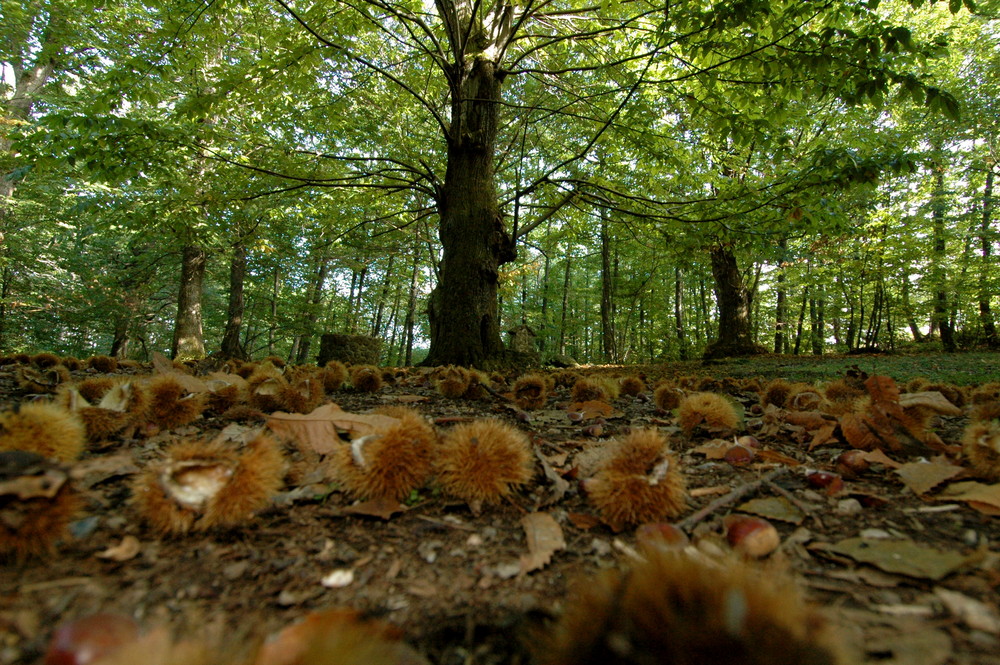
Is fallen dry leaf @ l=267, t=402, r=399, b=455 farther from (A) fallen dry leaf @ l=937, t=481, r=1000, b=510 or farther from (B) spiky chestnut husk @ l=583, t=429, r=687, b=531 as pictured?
(A) fallen dry leaf @ l=937, t=481, r=1000, b=510

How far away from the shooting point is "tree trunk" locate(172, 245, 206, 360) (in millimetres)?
10781

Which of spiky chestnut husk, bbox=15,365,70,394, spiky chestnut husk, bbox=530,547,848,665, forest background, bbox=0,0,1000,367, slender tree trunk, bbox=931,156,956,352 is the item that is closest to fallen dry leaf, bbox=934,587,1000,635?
spiky chestnut husk, bbox=530,547,848,665

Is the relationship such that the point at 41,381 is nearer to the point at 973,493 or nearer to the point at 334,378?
the point at 334,378

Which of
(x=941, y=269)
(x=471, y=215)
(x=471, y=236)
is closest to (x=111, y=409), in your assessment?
(x=471, y=236)

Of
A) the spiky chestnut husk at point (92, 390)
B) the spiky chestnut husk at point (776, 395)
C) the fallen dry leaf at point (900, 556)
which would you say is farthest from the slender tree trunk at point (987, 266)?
the spiky chestnut husk at point (92, 390)

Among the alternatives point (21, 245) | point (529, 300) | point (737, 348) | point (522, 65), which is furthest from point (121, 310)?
point (529, 300)

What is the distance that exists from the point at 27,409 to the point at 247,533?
61 cm

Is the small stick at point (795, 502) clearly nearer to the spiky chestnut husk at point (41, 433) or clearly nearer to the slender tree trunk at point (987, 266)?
the spiky chestnut husk at point (41, 433)

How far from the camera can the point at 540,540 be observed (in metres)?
0.98

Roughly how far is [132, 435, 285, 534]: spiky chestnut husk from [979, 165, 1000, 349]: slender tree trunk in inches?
710

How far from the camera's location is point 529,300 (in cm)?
3080

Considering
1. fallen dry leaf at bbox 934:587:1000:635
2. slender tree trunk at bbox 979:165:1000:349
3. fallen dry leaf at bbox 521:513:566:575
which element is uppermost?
slender tree trunk at bbox 979:165:1000:349

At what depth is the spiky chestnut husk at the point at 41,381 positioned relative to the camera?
204 centimetres

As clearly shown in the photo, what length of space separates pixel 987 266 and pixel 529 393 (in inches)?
742
